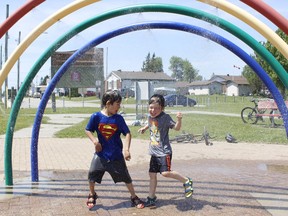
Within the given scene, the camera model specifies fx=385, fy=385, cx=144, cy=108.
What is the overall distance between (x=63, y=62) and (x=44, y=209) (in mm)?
2483

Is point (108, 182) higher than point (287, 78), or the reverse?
point (287, 78)

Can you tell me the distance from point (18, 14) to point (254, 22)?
267 centimetres

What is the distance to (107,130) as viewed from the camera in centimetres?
451

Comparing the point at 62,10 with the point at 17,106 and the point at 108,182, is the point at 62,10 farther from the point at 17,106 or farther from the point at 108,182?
the point at 108,182

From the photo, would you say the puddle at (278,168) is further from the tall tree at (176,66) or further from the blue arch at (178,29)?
the blue arch at (178,29)

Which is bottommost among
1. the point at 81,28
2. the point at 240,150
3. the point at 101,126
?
the point at 240,150

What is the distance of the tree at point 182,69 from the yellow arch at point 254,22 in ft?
3.18

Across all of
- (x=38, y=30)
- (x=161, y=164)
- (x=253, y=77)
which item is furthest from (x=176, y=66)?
(x=253, y=77)

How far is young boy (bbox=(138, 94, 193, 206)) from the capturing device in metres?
4.57

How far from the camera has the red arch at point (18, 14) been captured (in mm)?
4422

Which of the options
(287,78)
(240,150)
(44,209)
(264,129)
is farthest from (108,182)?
(264,129)

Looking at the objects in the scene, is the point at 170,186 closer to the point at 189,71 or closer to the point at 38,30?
the point at 189,71

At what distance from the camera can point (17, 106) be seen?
5516 millimetres

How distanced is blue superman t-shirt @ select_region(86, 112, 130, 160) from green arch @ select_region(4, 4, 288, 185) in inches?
54.7
